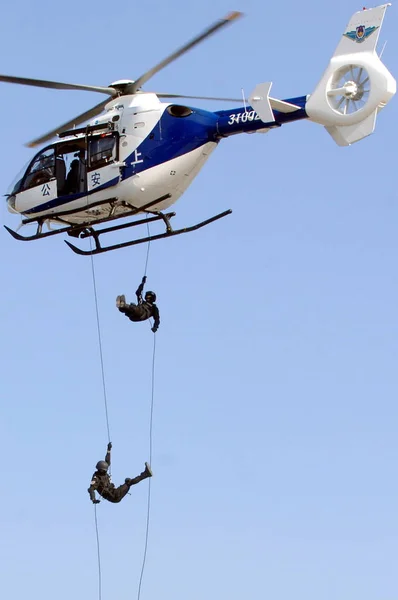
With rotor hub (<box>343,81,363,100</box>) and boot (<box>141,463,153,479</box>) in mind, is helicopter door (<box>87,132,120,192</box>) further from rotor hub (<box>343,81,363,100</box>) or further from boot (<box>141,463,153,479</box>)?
boot (<box>141,463,153,479</box>)

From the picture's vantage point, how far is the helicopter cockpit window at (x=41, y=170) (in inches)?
1202

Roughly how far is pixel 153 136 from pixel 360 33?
402cm

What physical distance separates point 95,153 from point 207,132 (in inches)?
82.3

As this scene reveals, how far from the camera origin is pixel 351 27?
28328mm

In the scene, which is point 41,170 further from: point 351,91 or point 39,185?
point 351,91

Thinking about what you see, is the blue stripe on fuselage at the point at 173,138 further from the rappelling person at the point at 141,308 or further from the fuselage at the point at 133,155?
the rappelling person at the point at 141,308

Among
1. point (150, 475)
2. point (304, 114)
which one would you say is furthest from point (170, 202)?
point (150, 475)

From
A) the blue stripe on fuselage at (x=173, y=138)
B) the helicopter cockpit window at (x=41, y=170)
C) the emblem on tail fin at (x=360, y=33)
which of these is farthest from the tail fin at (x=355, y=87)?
A: the helicopter cockpit window at (x=41, y=170)

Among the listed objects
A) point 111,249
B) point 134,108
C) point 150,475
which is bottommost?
point 150,475

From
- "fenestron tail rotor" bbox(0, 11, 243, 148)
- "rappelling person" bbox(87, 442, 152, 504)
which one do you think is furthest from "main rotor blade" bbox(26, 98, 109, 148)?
"rappelling person" bbox(87, 442, 152, 504)

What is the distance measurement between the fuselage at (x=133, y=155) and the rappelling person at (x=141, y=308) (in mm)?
1526

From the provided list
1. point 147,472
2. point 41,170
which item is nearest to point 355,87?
point 41,170

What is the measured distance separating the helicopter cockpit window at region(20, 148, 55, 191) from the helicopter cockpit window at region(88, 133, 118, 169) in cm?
96

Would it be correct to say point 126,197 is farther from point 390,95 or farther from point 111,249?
point 390,95
